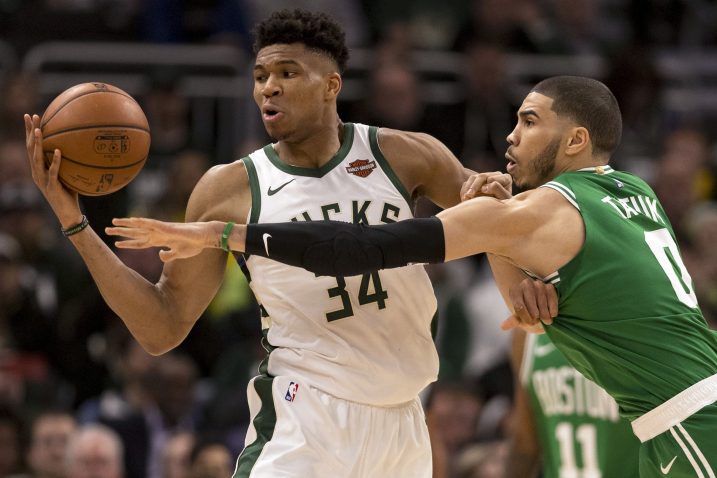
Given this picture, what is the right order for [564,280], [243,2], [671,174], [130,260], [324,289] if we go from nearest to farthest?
[564,280], [324,289], [130,260], [671,174], [243,2]

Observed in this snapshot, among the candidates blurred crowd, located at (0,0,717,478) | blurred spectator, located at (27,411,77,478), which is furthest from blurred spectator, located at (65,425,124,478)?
blurred spectator, located at (27,411,77,478)

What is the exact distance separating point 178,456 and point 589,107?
4.62m

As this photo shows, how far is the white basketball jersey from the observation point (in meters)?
5.65

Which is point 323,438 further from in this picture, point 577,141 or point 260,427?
point 577,141

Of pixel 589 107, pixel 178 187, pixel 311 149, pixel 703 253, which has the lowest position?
pixel 703 253

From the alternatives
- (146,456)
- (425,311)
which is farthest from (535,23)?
(425,311)

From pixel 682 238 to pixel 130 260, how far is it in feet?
A: 14.3

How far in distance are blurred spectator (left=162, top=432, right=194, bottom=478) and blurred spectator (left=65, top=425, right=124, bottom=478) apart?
38 centimetres

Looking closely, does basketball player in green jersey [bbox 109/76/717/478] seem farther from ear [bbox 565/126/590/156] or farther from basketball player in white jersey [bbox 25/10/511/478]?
basketball player in white jersey [bbox 25/10/511/478]

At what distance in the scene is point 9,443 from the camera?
916cm

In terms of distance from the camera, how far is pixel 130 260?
1031 cm

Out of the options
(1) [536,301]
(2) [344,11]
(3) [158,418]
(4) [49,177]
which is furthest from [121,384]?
(1) [536,301]

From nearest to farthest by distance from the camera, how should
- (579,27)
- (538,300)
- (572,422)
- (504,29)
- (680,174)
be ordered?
(538,300) → (572,422) → (680,174) → (504,29) → (579,27)

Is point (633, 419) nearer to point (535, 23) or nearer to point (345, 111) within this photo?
point (345, 111)
